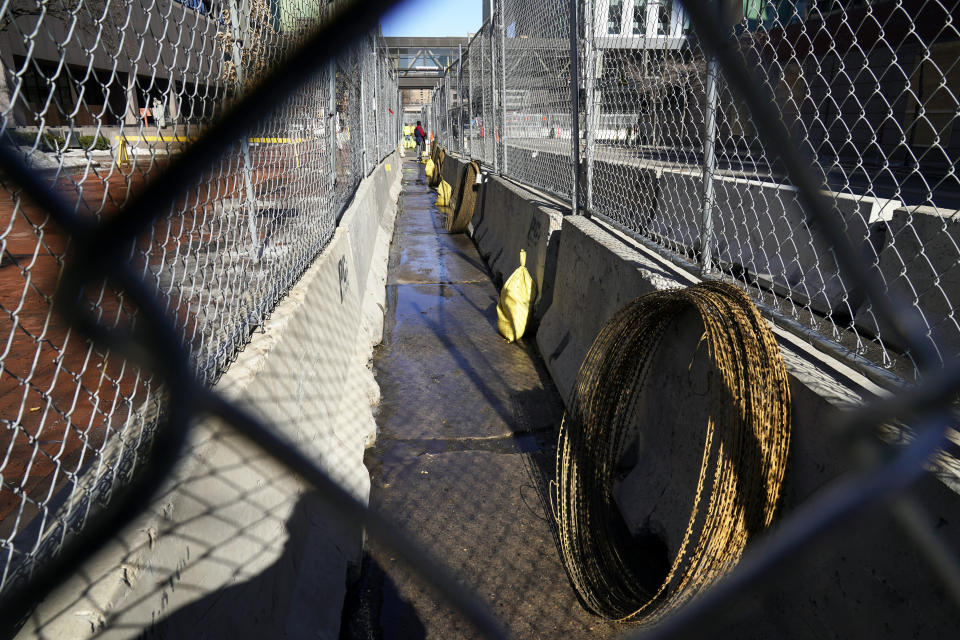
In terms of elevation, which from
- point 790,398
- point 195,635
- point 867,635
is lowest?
point 867,635

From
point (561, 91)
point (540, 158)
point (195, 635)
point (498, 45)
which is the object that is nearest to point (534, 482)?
point (195, 635)

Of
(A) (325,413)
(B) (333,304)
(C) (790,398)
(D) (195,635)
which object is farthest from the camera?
(B) (333,304)

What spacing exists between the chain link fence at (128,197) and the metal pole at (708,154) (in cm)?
196

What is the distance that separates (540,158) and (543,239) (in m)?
2.48

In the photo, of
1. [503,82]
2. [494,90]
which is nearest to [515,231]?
[503,82]

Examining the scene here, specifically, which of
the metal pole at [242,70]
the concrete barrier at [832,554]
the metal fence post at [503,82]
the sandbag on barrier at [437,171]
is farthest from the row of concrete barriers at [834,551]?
the sandbag on barrier at [437,171]

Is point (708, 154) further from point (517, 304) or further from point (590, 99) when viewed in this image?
point (517, 304)

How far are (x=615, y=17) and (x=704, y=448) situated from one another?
395 centimetres

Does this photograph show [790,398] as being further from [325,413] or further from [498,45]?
[498,45]

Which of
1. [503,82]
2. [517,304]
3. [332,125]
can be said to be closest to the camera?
[332,125]

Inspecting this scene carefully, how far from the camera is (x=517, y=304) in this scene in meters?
5.86

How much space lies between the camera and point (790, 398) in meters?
2.24

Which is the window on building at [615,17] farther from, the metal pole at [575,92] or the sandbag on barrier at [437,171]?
the sandbag on barrier at [437,171]

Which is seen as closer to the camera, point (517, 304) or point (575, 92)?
point (575, 92)
